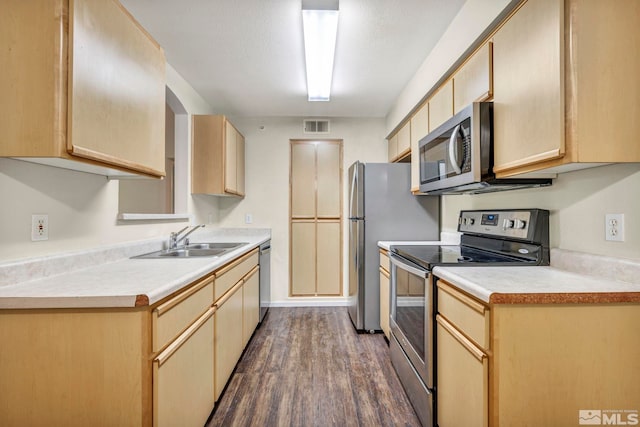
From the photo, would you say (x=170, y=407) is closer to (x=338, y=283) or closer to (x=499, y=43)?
(x=499, y=43)

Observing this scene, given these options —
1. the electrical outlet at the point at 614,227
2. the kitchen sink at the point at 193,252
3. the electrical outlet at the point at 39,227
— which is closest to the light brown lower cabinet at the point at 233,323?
the kitchen sink at the point at 193,252

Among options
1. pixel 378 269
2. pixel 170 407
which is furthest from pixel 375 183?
pixel 170 407

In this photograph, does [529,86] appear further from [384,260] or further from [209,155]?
[209,155]

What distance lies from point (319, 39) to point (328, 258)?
8.45ft

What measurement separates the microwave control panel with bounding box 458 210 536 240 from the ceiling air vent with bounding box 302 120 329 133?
85.6 inches

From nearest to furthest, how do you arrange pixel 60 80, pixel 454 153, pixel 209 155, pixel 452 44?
pixel 60 80, pixel 454 153, pixel 452 44, pixel 209 155

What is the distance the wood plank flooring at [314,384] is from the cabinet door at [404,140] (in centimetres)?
180

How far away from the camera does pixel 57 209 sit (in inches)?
56.6

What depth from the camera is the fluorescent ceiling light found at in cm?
177

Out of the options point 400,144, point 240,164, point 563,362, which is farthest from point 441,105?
point 240,164

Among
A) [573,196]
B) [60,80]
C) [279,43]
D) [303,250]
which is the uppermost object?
[279,43]

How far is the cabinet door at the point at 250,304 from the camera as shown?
8.20 ft

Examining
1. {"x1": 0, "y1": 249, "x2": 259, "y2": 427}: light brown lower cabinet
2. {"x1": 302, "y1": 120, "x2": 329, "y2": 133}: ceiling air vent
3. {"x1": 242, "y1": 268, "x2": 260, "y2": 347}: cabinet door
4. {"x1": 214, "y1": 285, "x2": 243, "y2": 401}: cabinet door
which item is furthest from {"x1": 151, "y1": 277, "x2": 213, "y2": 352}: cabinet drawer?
{"x1": 302, "y1": 120, "x2": 329, "y2": 133}: ceiling air vent

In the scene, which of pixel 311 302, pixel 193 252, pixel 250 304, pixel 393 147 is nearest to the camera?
pixel 193 252
